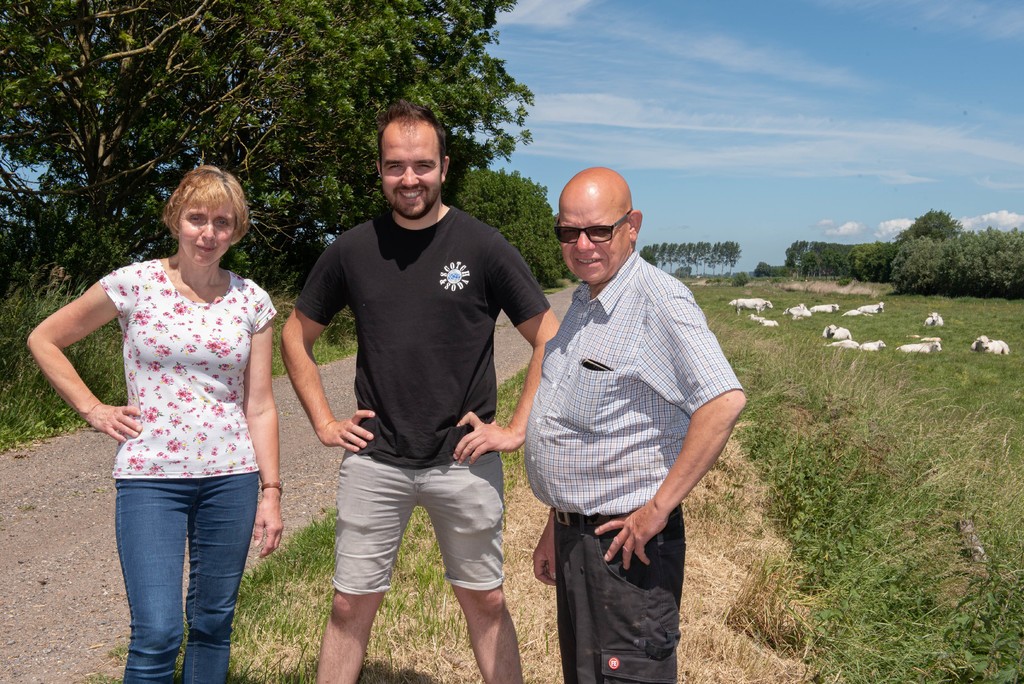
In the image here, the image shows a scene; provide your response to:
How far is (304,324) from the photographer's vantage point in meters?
3.31

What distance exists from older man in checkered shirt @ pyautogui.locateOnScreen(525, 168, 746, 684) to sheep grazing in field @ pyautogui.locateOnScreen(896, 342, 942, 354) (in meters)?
28.6

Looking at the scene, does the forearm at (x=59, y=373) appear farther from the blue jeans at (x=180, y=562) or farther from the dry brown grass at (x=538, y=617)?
the dry brown grass at (x=538, y=617)

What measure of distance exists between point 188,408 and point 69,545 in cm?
387

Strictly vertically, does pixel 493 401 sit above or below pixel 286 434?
above

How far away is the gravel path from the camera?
4.37 metres

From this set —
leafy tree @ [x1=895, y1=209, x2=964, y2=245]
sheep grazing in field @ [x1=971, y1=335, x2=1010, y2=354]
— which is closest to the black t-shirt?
sheep grazing in field @ [x1=971, y1=335, x2=1010, y2=354]

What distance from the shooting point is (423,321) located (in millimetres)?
3064

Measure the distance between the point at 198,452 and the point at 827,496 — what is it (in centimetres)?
601

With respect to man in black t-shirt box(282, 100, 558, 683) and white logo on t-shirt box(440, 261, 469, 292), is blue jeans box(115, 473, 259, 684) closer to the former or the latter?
man in black t-shirt box(282, 100, 558, 683)

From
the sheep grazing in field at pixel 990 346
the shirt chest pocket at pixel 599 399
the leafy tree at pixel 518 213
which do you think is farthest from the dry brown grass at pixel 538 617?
the leafy tree at pixel 518 213

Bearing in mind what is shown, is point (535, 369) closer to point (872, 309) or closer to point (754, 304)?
point (754, 304)

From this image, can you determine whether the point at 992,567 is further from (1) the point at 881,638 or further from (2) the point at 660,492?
(2) the point at 660,492

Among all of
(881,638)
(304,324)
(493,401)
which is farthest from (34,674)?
(881,638)

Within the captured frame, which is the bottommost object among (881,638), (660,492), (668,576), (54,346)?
(881,638)
